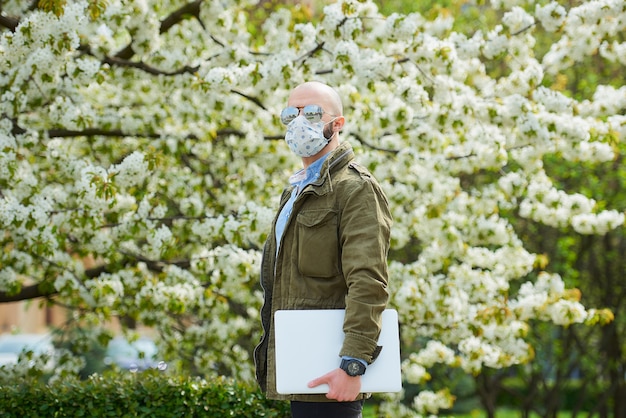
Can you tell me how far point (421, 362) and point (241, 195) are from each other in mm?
2040

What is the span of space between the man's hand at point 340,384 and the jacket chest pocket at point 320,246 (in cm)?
35

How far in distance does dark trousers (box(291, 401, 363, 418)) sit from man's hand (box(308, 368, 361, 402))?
13 centimetres

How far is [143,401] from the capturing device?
15.0 ft

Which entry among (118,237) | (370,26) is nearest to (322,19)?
(370,26)

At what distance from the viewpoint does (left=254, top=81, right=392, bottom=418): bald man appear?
270cm

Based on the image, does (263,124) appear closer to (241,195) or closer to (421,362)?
(241,195)

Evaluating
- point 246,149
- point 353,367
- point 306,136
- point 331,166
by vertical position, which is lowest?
point 353,367

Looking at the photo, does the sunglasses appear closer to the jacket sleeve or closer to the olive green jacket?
the olive green jacket

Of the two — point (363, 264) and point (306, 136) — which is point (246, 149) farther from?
point (363, 264)

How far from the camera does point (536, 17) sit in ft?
20.8

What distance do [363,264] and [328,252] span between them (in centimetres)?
19

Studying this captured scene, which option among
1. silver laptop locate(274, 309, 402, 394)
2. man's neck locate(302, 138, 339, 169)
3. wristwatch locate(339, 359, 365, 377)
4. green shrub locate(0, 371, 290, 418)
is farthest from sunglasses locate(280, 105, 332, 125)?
green shrub locate(0, 371, 290, 418)

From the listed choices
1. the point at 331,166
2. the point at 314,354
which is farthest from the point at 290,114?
the point at 314,354

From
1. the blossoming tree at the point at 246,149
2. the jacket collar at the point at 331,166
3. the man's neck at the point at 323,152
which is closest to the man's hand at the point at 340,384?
the jacket collar at the point at 331,166
